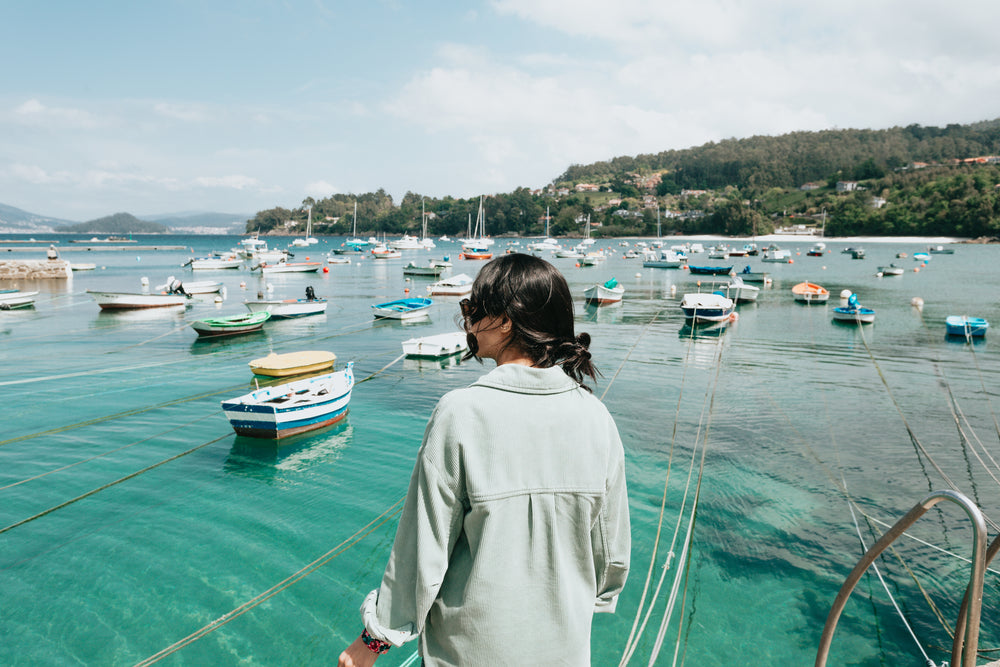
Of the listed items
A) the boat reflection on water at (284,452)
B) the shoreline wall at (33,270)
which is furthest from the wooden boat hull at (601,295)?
the shoreline wall at (33,270)

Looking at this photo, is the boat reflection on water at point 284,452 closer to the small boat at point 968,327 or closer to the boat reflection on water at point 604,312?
the boat reflection on water at point 604,312

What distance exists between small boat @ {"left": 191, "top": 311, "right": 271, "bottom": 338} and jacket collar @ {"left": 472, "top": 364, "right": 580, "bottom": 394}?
25232 mm

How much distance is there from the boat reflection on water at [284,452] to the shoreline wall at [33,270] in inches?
1817

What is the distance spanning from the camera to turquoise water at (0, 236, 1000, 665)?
6422 millimetres

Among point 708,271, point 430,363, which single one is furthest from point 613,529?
point 708,271

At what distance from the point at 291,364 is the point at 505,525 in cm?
1615

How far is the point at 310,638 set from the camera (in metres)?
6.30

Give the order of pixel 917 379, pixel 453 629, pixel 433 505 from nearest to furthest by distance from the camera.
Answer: pixel 433 505, pixel 453 629, pixel 917 379

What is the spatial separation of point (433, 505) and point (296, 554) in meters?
7.44

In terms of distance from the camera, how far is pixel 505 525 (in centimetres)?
148

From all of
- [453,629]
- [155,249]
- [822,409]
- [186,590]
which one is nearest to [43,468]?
[186,590]

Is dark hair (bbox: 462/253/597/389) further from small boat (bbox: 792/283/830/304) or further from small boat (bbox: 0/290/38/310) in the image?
small boat (bbox: 792/283/830/304)

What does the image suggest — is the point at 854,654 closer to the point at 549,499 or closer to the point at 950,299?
the point at 549,499

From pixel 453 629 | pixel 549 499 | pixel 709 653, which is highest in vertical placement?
pixel 549 499
